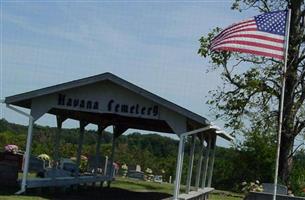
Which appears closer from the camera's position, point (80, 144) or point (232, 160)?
point (80, 144)

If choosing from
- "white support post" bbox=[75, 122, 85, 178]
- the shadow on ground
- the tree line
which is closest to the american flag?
the shadow on ground

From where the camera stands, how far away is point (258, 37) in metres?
15.1

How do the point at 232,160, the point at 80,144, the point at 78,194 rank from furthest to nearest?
the point at 232,160, the point at 80,144, the point at 78,194

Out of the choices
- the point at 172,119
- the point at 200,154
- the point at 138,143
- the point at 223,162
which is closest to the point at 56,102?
the point at 172,119

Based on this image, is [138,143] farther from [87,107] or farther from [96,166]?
[87,107]

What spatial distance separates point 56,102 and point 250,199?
21.7 feet

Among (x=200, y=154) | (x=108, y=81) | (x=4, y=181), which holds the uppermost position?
(x=108, y=81)

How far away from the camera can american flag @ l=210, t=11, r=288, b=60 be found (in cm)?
1510

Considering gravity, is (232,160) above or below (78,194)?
above

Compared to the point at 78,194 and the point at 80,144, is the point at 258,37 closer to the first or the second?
the point at 78,194

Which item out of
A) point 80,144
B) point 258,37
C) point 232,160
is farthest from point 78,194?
point 232,160

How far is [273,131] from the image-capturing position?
3017 centimetres

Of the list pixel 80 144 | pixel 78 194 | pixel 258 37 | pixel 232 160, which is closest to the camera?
pixel 258 37

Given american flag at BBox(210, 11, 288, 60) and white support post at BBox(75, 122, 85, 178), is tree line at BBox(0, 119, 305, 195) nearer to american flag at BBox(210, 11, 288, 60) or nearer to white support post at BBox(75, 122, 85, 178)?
white support post at BBox(75, 122, 85, 178)
